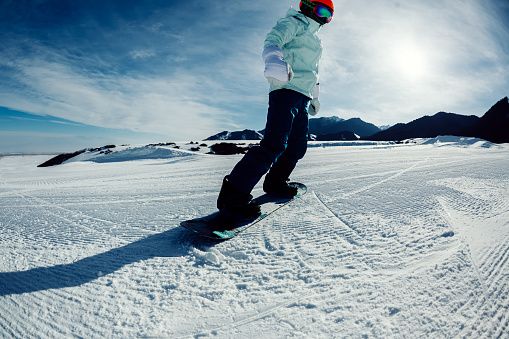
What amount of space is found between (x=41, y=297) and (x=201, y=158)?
263 inches

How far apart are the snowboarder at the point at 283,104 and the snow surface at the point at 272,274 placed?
1.10 ft

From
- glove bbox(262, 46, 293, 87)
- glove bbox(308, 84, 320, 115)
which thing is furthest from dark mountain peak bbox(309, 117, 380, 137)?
glove bbox(262, 46, 293, 87)

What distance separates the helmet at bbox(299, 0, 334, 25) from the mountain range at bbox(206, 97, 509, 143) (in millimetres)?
28745

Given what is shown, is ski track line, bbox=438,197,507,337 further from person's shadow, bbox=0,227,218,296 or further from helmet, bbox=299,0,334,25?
helmet, bbox=299,0,334,25

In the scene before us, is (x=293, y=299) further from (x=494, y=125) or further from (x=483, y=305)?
(x=494, y=125)

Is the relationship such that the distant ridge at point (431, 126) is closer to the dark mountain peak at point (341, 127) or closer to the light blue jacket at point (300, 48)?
the dark mountain peak at point (341, 127)

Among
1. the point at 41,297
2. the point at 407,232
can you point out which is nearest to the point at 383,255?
the point at 407,232

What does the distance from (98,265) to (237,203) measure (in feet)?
2.71

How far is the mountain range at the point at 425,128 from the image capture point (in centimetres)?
2894

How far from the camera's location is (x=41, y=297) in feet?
2.83

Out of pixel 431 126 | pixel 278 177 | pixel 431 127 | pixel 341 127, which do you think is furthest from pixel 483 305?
pixel 341 127

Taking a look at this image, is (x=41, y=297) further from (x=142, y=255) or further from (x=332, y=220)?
(x=332, y=220)

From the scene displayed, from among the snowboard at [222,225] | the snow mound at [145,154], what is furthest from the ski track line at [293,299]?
the snow mound at [145,154]

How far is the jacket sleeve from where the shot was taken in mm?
1728
